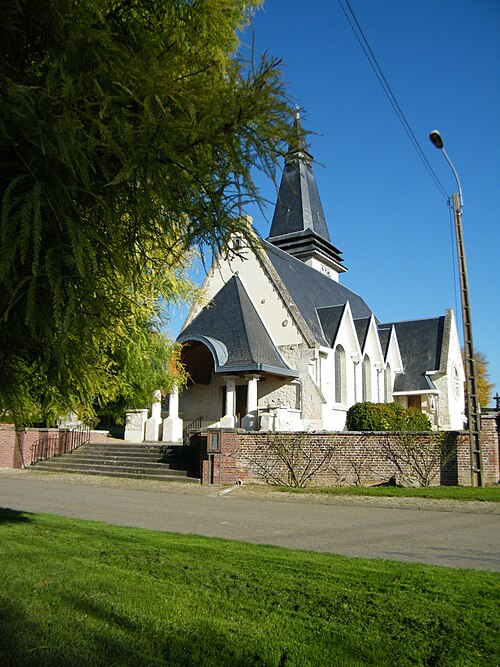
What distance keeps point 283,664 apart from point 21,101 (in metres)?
3.45

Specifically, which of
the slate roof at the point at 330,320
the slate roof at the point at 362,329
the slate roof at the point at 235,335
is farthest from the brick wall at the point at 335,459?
the slate roof at the point at 362,329

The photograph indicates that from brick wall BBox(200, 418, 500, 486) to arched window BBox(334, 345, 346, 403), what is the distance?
1240cm

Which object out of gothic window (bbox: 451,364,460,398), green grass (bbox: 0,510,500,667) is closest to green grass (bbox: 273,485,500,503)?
green grass (bbox: 0,510,500,667)

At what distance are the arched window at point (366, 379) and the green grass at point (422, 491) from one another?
1663 centimetres

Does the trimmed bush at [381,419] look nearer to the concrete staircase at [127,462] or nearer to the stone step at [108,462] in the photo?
the concrete staircase at [127,462]

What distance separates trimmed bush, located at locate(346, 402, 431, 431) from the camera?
21.4 m

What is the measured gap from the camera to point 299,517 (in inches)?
443

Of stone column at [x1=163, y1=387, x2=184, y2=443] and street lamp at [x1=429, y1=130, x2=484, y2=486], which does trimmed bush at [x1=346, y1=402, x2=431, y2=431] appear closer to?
street lamp at [x1=429, y1=130, x2=484, y2=486]

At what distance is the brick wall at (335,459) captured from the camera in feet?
51.0

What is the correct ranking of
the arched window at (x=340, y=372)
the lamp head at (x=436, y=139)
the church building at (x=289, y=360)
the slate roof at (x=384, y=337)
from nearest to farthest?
the lamp head at (x=436, y=139) < the church building at (x=289, y=360) < the arched window at (x=340, y=372) < the slate roof at (x=384, y=337)

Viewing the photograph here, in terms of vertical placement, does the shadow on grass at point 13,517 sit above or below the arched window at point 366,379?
below

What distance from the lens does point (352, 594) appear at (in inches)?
187

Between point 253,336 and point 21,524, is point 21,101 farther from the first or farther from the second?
point 253,336

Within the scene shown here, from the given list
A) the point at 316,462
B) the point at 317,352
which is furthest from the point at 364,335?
the point at 316,462
